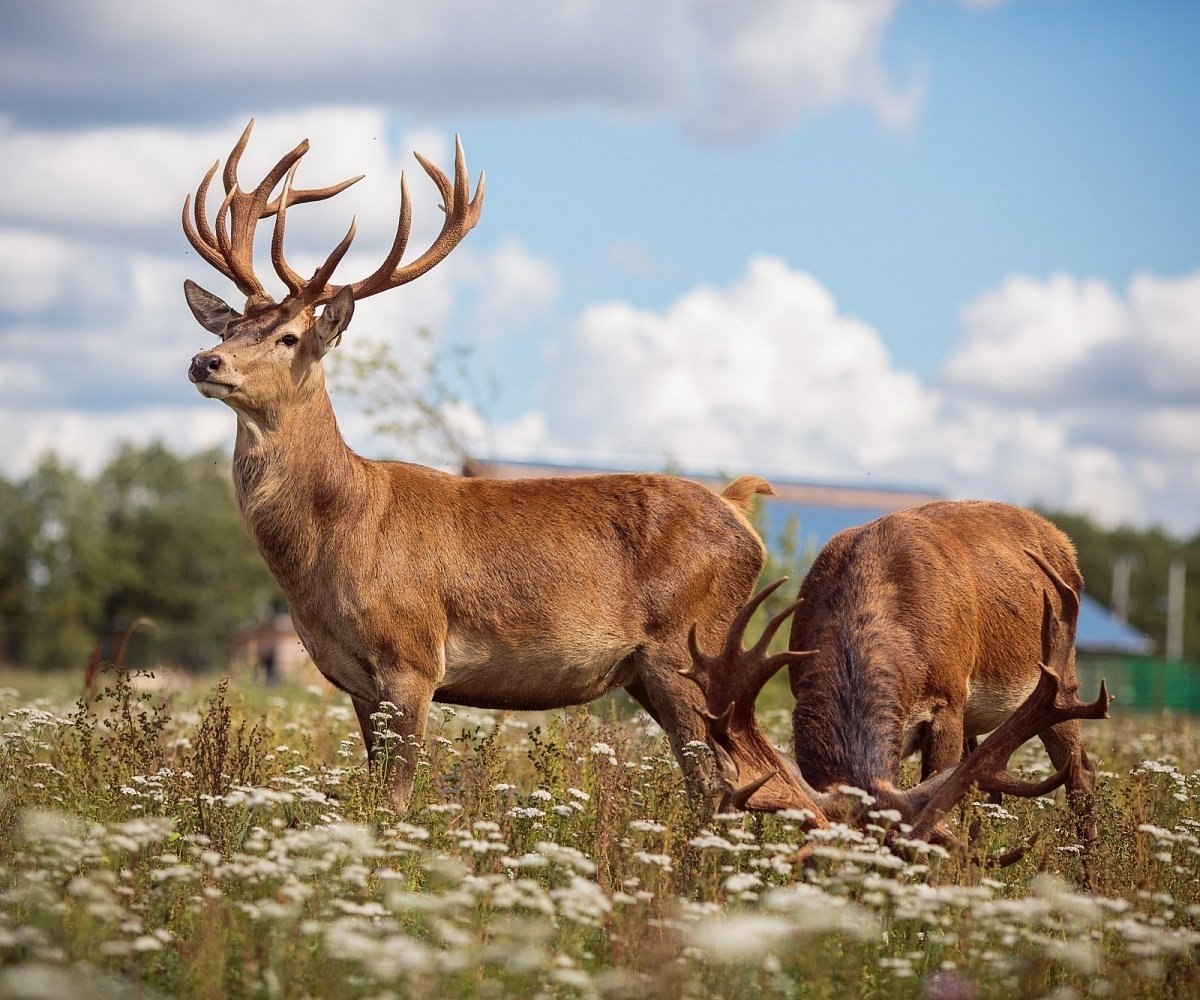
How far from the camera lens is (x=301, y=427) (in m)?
7.35

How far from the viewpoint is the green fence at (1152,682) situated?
37.8m

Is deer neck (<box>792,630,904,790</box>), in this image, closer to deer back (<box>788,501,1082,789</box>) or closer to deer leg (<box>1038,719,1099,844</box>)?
deer back (<box>788,501,1082,789</box>)

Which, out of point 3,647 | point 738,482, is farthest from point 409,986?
point 3,647

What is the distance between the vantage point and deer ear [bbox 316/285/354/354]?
7.28 meters

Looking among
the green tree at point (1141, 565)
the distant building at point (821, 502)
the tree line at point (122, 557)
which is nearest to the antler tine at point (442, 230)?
the distant building at point (821, 502)

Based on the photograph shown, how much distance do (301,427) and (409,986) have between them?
3736mm

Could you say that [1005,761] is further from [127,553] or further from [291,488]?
[127,553]

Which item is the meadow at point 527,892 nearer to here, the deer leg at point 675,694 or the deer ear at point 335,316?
the deer leg at point 675,694

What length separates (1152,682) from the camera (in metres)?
38.7

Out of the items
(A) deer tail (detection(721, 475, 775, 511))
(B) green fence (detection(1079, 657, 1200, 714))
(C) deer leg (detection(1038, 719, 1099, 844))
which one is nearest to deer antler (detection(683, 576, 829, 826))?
(A) deer tail (detection(721, 475, 775, 511))

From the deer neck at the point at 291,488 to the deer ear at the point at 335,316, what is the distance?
0.28 m

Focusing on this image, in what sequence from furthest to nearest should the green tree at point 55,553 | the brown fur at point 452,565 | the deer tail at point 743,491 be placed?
the green tree at point 55,553 < the deer tail at point 743,491 < the brown fur at point 452,565

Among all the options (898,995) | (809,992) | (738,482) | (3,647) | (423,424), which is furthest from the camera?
(3,647)

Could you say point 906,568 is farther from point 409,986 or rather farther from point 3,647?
point 3,647
